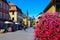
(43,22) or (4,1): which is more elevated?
(4,1)

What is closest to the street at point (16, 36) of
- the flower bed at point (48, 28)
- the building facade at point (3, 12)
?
the flower bed at point (48, 28)

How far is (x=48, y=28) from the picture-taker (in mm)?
12375

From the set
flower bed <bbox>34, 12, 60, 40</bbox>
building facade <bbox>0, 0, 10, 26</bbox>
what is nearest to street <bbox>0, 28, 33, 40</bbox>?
flower bed <bbox>34, 12, 60, 40</bbox>

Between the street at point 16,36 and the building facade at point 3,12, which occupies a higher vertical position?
the building facade at point 3,12

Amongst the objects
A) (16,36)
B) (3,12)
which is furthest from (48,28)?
(3,12)

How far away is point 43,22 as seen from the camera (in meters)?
12.8

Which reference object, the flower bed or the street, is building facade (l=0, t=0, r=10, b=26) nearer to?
the street

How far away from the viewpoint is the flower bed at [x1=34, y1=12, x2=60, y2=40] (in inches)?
481

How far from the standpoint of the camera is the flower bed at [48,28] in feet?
40.1

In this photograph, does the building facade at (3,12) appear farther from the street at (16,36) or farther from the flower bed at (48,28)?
the flower bed at (48,28)

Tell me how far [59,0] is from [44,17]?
A: 24.8 feet

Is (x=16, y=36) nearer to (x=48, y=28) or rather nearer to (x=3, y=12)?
(x=48, y=28)

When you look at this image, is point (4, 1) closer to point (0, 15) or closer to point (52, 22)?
point (0, 15)

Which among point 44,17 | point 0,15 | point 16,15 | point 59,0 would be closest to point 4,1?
point 0,15
